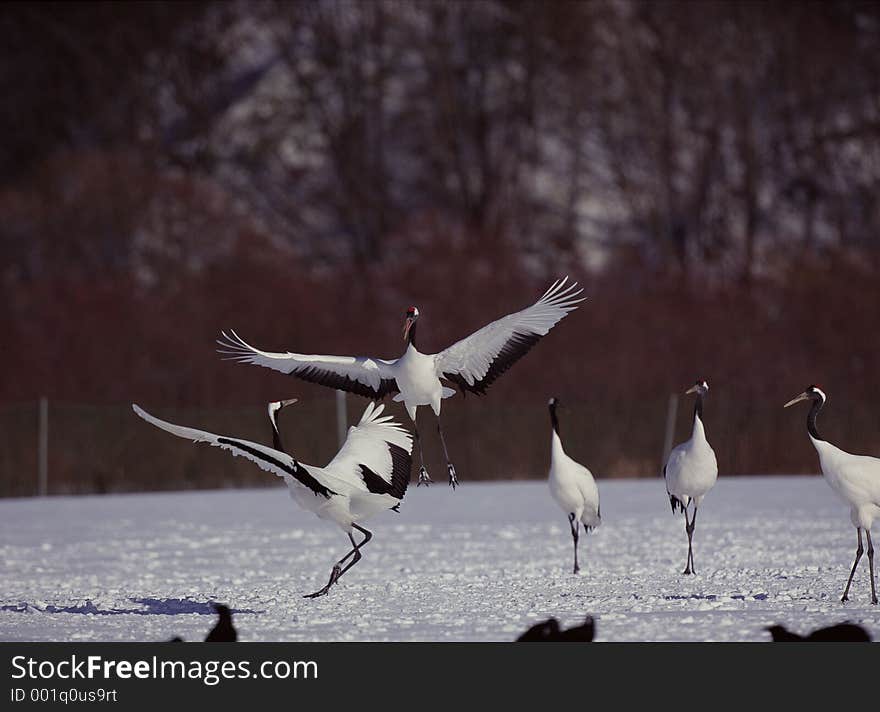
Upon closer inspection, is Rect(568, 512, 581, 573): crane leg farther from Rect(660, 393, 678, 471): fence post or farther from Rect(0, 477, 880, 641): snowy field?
Rect(660, 393, 678, 471): fence post

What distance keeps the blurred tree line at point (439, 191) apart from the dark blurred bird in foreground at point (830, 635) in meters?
19.8

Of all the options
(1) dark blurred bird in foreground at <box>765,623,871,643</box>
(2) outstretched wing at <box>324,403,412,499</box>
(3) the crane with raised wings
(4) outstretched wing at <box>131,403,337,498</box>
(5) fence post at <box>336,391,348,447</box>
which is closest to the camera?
(1) dark blurred bird in foreground at <box>765,623,871,643</box>

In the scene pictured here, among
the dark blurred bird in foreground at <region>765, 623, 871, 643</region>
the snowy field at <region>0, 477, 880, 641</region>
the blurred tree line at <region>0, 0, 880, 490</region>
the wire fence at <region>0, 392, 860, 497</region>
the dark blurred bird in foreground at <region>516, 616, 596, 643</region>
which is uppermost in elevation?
the blurred tree line at <region>0, 0, 880, 490</region>

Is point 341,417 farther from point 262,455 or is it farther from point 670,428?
point 262,455

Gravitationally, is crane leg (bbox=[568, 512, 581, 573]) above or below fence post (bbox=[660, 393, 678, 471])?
below

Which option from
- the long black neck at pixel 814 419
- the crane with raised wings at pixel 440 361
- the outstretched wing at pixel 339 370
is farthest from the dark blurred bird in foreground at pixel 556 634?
the outstretched wing at pixel 339 370

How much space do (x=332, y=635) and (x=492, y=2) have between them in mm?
26442

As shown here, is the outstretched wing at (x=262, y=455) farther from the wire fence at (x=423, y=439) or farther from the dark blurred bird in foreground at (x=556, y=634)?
the wire fence at (x=423, y=439)

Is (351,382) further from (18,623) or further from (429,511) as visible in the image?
(429,511)

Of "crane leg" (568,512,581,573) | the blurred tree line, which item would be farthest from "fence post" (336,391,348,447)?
"crane leg" (568,512,581,573)

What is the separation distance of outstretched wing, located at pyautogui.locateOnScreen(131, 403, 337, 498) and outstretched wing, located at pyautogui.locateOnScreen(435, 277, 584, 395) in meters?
1.60

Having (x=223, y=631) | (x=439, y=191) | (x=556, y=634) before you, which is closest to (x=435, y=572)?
(x=223, y=631)

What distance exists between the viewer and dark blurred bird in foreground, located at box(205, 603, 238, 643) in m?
9.63

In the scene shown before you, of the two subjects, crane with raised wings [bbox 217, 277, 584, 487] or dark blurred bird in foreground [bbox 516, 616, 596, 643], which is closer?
dark blurred bird in foreground [bbox 516, 616, 596, 643]
